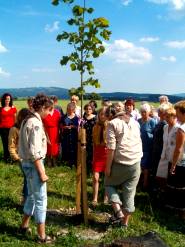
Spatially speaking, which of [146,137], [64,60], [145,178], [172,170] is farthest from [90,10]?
[145,178]

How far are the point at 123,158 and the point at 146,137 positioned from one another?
11.8 feet

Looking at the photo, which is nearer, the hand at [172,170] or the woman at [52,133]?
the hand at [172,170]

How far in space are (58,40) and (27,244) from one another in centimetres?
339

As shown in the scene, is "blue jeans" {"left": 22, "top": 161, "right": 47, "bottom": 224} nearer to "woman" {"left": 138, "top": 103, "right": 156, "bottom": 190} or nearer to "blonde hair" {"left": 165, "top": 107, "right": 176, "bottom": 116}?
"blonde hair" {"left": 165, "top": 107, "right": 176, "bottom": 116}

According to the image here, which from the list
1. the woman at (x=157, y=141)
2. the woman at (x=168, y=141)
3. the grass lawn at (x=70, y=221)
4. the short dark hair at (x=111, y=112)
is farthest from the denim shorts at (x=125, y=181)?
the woman at (x=157, y=141)

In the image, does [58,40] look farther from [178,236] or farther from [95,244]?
[178,236]

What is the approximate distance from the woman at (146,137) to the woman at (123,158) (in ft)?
10.6

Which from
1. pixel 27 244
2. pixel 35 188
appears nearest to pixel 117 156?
pixel 35 188

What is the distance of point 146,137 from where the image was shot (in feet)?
34.5

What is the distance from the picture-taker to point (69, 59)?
7.26 m

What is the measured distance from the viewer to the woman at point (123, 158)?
6949mm

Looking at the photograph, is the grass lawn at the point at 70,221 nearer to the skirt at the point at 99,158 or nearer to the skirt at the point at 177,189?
the skirt at the point at 177,189

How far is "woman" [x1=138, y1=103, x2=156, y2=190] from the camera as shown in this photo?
10.4m

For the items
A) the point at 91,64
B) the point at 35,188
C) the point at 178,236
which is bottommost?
the point at 178,236
